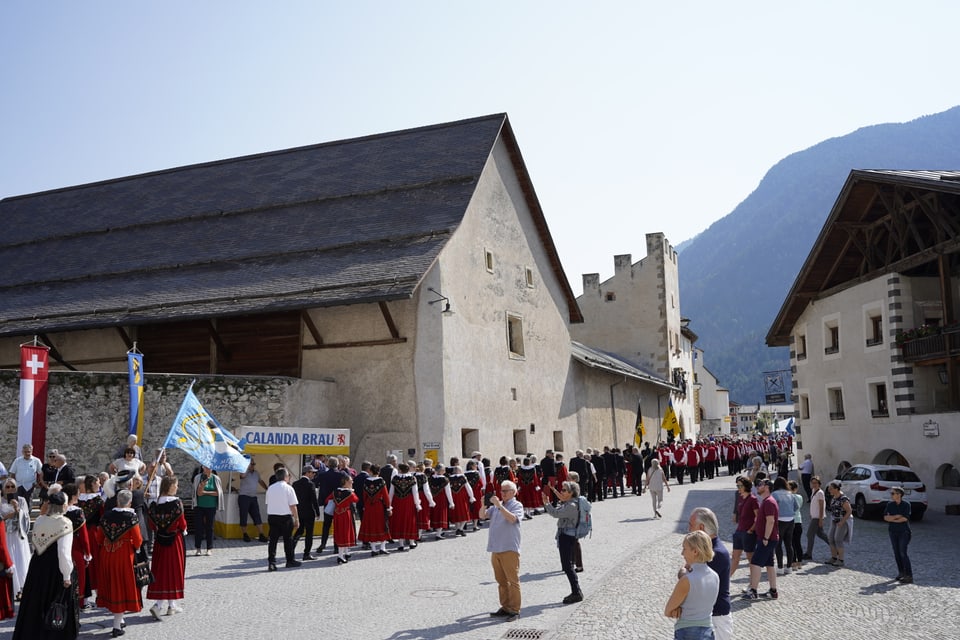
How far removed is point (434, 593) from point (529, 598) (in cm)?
133

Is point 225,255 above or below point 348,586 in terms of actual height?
above

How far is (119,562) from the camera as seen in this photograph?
32.0ft

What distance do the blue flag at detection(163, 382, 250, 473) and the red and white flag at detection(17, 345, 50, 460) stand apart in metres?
4.65

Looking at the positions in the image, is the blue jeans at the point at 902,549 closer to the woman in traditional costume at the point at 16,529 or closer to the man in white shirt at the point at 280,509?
the man in white shirt at the point at 280,509

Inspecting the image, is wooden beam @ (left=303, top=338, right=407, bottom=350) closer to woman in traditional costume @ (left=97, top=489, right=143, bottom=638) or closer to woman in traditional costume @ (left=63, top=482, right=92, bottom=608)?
woman in traditional costume @ (left=63, top=482, right=92, bottom=608)

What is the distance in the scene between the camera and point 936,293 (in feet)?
A: 83.3

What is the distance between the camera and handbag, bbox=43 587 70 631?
8.55m

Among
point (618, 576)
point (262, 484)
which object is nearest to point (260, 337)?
point (262, 484)

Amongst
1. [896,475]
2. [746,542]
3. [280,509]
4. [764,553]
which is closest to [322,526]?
[280,509]

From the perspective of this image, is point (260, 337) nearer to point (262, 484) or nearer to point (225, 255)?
point (225, 255)

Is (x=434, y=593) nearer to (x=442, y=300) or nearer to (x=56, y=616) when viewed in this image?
(x=56, y=616)

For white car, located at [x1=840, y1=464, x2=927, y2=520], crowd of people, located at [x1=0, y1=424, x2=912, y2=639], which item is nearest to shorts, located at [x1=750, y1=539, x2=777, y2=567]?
crowd of people, located at [x1=0, y1=424, x2=912, y2=639]

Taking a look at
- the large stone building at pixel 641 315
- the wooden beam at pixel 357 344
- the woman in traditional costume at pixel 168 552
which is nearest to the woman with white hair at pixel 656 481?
the wooden beam at pixel 357 344

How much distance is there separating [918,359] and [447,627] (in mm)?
19358
